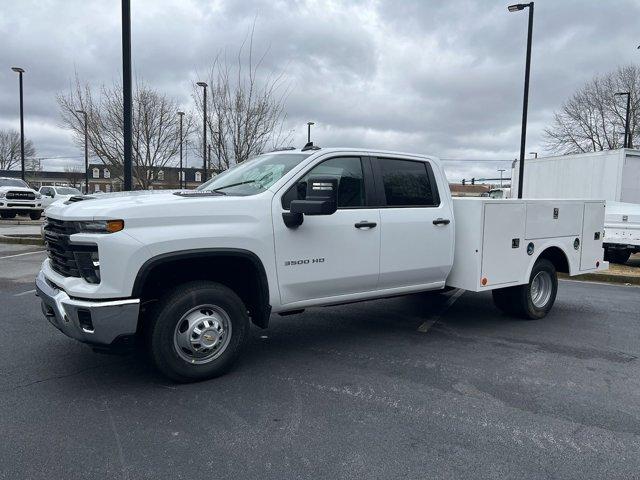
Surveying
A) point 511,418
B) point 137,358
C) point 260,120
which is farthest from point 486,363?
point 260,120

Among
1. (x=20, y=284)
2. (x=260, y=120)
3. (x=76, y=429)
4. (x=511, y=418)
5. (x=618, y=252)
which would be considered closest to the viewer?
(x=76, y=429)

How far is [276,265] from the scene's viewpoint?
4445 millimetres

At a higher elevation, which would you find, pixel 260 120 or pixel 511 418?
pixel 260 120

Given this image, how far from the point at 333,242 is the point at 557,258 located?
3.86 meters

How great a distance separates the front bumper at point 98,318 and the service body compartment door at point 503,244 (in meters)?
3.82

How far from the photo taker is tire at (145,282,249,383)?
3.99 m

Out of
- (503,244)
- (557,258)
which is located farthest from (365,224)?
(557,258)

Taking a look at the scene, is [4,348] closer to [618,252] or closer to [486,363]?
[486,363]

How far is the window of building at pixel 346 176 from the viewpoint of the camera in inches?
193

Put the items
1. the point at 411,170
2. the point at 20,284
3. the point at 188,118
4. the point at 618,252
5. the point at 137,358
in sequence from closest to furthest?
the point at 137,358 → the point at 411,170 → the point at 20,284 → the point at 618,252 → the point at 188,118

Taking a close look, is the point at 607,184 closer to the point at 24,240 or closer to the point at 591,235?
the point at 591,235

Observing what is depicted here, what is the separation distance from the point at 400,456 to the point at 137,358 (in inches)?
111

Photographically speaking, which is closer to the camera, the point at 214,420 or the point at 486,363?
the point at 214,420

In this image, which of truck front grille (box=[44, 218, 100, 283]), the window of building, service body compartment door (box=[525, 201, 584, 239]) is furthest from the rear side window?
truck front grille (box=[44, 218, 100, 283])
